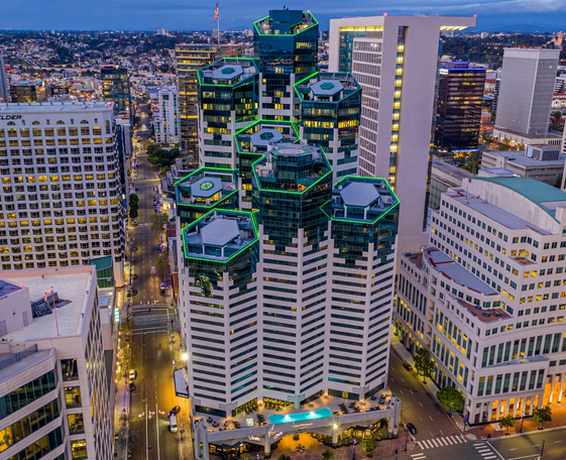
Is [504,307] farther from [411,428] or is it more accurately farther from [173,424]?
[173,424]

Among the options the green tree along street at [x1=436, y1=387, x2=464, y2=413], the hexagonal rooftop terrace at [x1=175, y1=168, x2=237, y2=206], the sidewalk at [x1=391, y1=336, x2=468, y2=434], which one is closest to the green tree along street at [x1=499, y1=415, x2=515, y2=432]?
the sidewalk at [x1=391, y1=336, x2=468, y2=434]

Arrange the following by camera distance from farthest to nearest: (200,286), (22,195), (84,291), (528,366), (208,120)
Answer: (22,195) < (208,120) < (528,366) < (200,286) < (84,291)

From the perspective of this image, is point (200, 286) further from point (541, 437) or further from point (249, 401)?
point (541, 437)

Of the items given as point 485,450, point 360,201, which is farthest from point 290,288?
point 485,450

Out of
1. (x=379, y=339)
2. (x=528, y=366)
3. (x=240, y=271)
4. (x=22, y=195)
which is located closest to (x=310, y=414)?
(x=379, y=339)

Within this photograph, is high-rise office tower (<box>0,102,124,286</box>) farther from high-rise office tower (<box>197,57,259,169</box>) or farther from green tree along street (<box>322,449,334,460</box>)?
green tree along street (<box>322,449,334,460</box>)

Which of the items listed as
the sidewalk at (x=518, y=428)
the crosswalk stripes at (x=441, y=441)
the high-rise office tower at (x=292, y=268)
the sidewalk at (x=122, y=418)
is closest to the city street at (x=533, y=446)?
the sidewalk at (x=518, y=428)
